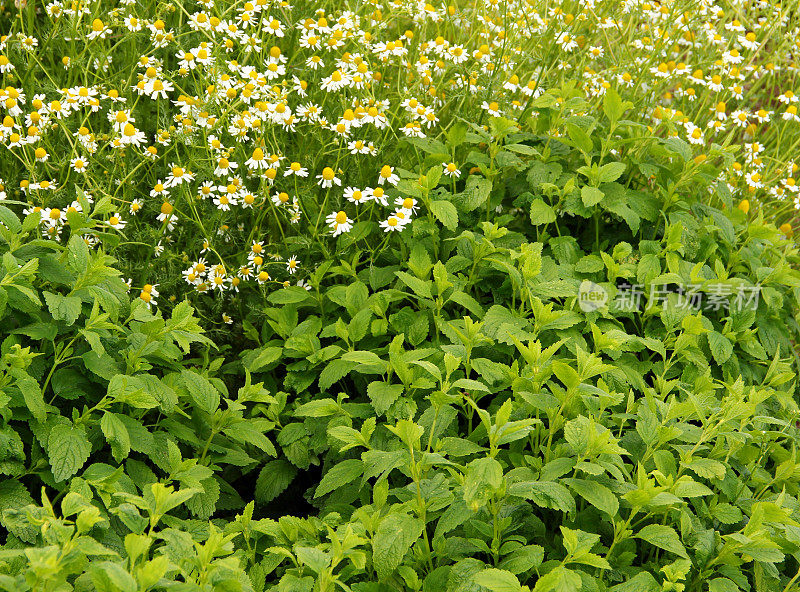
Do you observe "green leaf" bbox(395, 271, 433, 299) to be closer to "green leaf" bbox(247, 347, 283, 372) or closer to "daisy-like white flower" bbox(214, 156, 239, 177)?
"green leaf" bbox(247, 347, 283, 372)

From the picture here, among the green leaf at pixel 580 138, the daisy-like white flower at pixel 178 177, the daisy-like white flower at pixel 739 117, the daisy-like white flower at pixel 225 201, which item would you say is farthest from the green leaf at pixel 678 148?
the daisy-like white flower at pixel 178 177

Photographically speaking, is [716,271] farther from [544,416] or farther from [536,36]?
[536,36]

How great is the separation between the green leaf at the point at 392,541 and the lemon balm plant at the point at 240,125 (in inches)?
37.6

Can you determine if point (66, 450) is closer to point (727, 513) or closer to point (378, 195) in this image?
Result: point (378, 195)

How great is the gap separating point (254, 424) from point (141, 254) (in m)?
0.73

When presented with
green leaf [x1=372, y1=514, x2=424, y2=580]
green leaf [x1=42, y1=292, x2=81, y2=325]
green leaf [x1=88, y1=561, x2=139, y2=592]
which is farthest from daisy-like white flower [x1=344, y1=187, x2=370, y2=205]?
green leaf [x1=88, y1=561, x2=139, y2=592]

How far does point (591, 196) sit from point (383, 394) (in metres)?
0.93

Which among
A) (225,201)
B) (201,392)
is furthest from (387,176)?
(201,392)

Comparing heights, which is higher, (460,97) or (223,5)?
(223,5)

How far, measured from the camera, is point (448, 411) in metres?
1.90

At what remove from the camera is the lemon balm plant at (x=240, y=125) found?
7.80 feet

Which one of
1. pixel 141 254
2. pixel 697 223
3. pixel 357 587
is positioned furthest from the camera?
pixel 697 223

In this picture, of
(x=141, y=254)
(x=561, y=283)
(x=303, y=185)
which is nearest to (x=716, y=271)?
(x=561, y=283)

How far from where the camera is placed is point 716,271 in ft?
8.04
